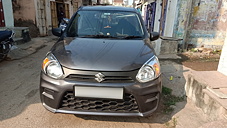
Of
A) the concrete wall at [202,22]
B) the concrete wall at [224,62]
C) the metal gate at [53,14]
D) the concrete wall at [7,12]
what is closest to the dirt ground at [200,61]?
the concrete wall at [202,22]

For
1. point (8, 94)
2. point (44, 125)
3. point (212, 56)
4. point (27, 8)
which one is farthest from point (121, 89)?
point (27, 8)

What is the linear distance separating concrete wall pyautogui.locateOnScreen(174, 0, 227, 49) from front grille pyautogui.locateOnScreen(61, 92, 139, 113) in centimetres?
543

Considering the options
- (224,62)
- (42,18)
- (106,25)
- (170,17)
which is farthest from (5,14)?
(224,62)

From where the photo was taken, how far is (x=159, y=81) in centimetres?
218

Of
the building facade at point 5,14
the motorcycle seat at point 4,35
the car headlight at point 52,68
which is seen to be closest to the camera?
the car headlight at point 52,68

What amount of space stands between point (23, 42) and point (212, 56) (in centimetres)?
746

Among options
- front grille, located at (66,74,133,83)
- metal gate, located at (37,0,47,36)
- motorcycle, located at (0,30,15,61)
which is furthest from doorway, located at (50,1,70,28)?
front grille, located at (66,74,133,83)

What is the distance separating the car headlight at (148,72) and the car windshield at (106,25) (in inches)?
35.8

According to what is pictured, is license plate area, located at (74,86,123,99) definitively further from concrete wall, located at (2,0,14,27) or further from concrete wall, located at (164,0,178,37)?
concrete wall, located at (2,0,14,27)

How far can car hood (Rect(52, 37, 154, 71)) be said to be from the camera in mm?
2025

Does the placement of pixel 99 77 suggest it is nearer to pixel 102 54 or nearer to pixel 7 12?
pixel 102 54

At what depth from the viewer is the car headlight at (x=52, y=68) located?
207 cm

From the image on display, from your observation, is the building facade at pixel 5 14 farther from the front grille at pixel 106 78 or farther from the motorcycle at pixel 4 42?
the front grille at pixel 106 78

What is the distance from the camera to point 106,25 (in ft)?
10.3
